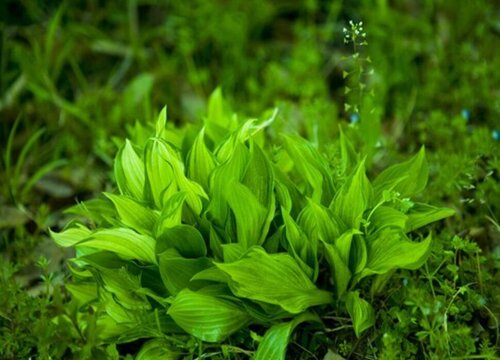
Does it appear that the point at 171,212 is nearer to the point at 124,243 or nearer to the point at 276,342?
the point at 124,243

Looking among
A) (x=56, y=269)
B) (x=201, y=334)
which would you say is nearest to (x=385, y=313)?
(x=201, y=334)

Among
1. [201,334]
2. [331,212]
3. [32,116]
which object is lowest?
[32,116]

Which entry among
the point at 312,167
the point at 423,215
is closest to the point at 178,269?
the point at 312,167

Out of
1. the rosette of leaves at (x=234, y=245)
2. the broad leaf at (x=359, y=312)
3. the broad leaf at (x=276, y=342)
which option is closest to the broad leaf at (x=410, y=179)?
the rosette of leaves at (x=234, y=245)

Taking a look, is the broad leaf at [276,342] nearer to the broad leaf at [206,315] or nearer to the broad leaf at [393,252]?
the broad leaf at [206,315]

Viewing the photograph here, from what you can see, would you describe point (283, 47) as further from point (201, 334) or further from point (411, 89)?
point (201, 334)

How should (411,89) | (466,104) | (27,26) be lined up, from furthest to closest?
(27,26), (411,89), (466,104)

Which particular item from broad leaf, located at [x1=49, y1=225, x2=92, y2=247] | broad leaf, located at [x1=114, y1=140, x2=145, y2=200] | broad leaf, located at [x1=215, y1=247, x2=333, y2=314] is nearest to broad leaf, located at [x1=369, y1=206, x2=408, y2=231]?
broad leaf, located at [x1=215, y1=247, x2=333, y2=314]

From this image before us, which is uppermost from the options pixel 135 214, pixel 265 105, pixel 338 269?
pixel 135 214
